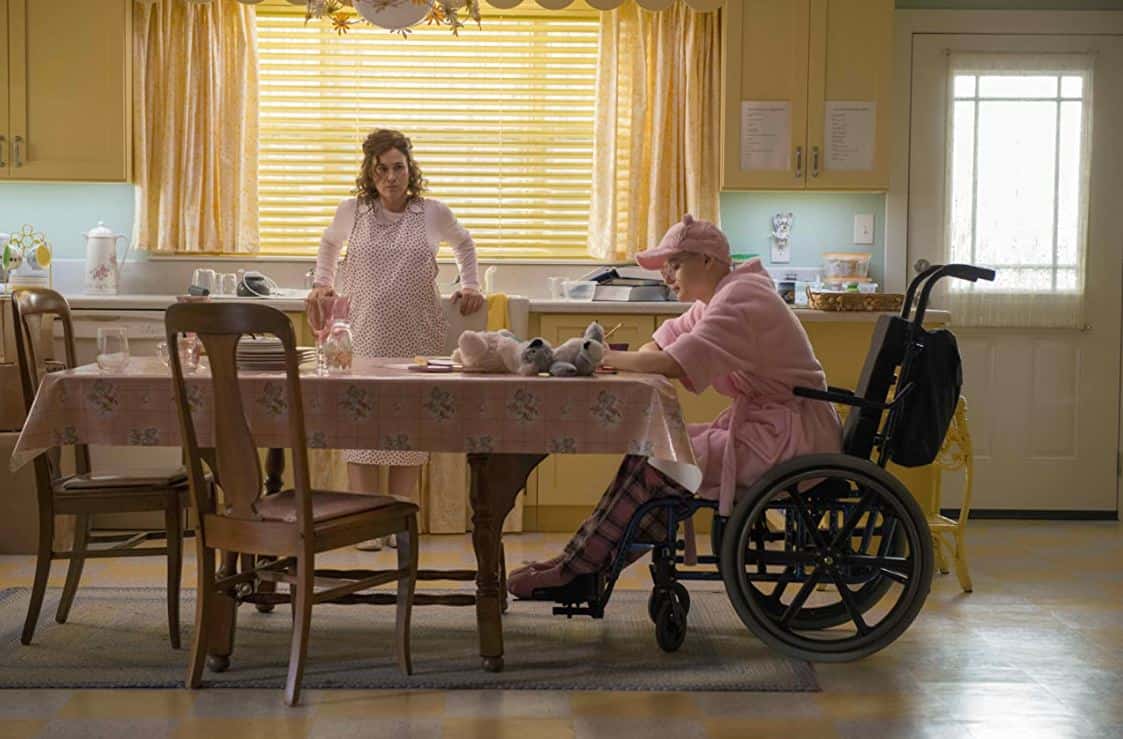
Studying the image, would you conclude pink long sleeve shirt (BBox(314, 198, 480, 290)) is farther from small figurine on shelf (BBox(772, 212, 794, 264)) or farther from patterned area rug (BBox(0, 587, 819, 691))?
small figurine on shelf (BBox(772, 212, 794, 264))

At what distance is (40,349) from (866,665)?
240 centimetres

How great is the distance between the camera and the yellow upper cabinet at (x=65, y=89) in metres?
5.75

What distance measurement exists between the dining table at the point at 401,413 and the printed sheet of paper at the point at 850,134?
9.06 feet

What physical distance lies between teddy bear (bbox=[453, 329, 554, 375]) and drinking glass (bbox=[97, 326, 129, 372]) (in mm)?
847

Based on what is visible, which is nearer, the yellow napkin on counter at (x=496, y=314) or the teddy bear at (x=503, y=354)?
the teddy bear at (x=503, y=354)

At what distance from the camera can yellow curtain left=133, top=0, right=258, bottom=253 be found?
5.95 metres

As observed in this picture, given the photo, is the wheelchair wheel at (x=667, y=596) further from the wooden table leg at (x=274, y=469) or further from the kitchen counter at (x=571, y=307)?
the kitchen counter at (x=571, y=307)

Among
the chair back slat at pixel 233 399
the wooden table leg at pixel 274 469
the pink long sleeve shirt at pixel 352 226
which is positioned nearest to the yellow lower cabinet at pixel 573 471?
the pink long sleeve shirt at pixel 352 226

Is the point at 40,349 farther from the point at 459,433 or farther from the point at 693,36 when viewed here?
the point at 693,36

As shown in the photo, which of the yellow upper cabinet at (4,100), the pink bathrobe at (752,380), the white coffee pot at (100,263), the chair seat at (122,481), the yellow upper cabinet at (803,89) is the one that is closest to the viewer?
the pink bathrobe at (752,380)

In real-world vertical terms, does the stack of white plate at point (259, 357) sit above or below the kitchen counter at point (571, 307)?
below

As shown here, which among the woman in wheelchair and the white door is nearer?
the woman in wheelchair

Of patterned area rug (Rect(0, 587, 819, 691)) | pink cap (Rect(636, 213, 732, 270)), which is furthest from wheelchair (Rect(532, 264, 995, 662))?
pink cap (Rect(636, 213, 732, 270))

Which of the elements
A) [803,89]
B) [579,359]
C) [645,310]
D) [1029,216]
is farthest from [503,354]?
[1029,216]
